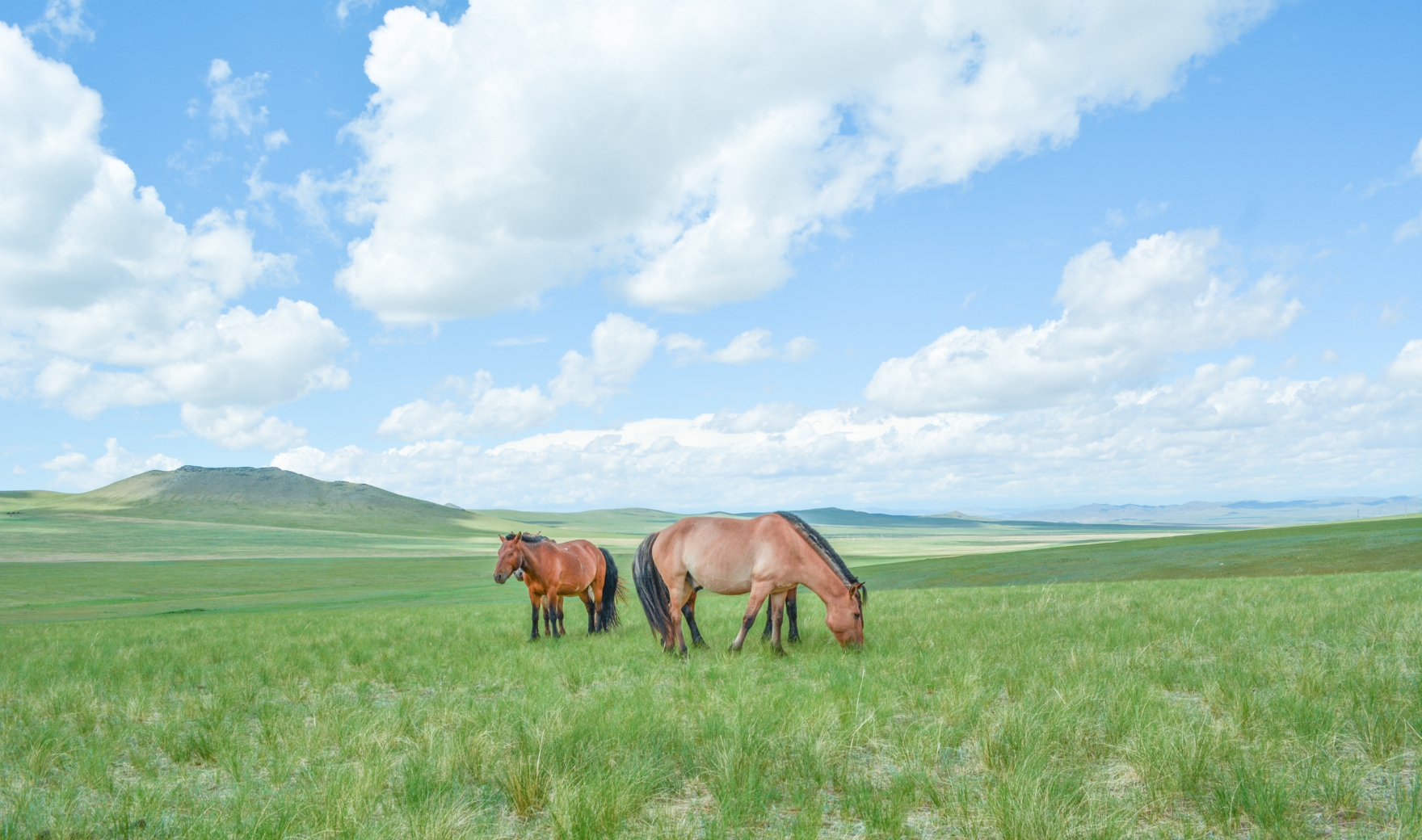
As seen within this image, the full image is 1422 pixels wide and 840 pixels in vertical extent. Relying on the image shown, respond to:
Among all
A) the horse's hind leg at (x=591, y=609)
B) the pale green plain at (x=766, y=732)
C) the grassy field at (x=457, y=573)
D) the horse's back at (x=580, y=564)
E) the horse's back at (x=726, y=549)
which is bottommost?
the grassy field at (x=457, y=573)

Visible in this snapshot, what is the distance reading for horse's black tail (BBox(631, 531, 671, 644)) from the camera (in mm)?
13406

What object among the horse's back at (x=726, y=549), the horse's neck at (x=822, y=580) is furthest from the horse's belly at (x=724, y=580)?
the horse's neck at (x=822, y=580)

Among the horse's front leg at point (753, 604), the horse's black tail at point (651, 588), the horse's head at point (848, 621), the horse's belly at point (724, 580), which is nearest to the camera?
the horse's head at point (848, 621)

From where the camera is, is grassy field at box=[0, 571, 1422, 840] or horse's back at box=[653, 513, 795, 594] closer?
grassy field at box=[0, 571, 1422, 840]

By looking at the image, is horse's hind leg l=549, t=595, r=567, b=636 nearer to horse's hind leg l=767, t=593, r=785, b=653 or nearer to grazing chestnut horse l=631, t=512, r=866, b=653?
grazing chestnut horse l=631, t=512, r=866, b=653

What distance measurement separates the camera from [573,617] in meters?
24.0

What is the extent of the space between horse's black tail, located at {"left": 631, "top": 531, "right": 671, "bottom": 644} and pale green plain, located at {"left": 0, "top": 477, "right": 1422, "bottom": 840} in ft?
2.02

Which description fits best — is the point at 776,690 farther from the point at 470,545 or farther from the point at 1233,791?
the point at 470,545

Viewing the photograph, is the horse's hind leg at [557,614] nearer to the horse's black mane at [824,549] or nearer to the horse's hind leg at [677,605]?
the horse's hind leg at [677,605]

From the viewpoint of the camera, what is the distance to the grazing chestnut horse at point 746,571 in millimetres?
11320

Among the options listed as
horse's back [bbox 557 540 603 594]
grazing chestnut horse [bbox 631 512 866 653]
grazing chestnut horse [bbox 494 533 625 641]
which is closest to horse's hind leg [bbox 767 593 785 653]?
grazing chestnut horse [bbox 631 512 866 653]

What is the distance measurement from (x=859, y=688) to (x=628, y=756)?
3.01 meters

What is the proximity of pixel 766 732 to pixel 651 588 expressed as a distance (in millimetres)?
7798

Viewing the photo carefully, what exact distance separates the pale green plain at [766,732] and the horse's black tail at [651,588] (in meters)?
0.62
